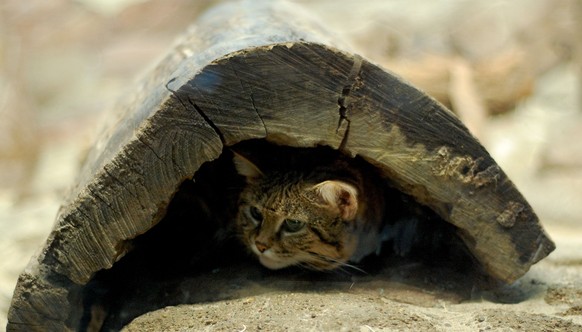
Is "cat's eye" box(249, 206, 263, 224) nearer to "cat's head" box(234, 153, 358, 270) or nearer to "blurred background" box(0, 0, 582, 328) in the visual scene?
"cat's head" box(234, 153, 358, 270)

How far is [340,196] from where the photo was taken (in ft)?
9.29

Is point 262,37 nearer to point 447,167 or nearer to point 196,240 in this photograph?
point 447,167

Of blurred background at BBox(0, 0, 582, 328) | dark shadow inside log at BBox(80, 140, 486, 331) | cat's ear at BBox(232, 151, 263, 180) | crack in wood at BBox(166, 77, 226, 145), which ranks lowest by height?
dark shadow inside log at BBox(80, 140, 486, 331)

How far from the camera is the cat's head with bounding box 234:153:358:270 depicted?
9.65 ft

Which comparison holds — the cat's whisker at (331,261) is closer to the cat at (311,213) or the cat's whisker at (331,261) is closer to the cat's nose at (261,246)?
the cat at (311,213)

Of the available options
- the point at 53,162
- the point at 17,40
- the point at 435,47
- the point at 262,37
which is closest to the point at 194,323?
the point at 262,37

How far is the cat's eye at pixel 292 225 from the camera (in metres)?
2.99

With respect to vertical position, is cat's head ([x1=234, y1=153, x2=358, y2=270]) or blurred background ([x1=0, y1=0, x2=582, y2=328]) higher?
blurred background ([x1=0, y1=0, x2=582, y2=328])

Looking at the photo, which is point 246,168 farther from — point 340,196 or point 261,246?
point 340,196

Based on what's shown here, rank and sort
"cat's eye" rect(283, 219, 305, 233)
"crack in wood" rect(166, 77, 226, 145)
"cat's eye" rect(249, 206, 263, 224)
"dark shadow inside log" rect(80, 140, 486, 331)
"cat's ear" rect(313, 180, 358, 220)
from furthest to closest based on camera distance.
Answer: "cat's eye" rect(249, 206, 263, 224) → "cat's eye" rect(283, 219, 305, 233) → "dark shadow inside log" rect(80, 140, 486, 331) → "cat's ear" rect(313, 180, 358, 220) → "crack in wood" rect(166, 77, 226, 145)

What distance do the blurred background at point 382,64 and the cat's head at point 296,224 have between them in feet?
5.47

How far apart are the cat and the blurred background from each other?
155cm

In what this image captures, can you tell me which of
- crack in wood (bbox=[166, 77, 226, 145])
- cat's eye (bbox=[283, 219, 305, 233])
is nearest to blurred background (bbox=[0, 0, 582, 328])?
cat's eye (bbox=[283, 219, 305, 233])

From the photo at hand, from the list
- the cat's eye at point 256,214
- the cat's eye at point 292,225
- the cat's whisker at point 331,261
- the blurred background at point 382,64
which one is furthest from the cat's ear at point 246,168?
the blurred background at point 382,64
